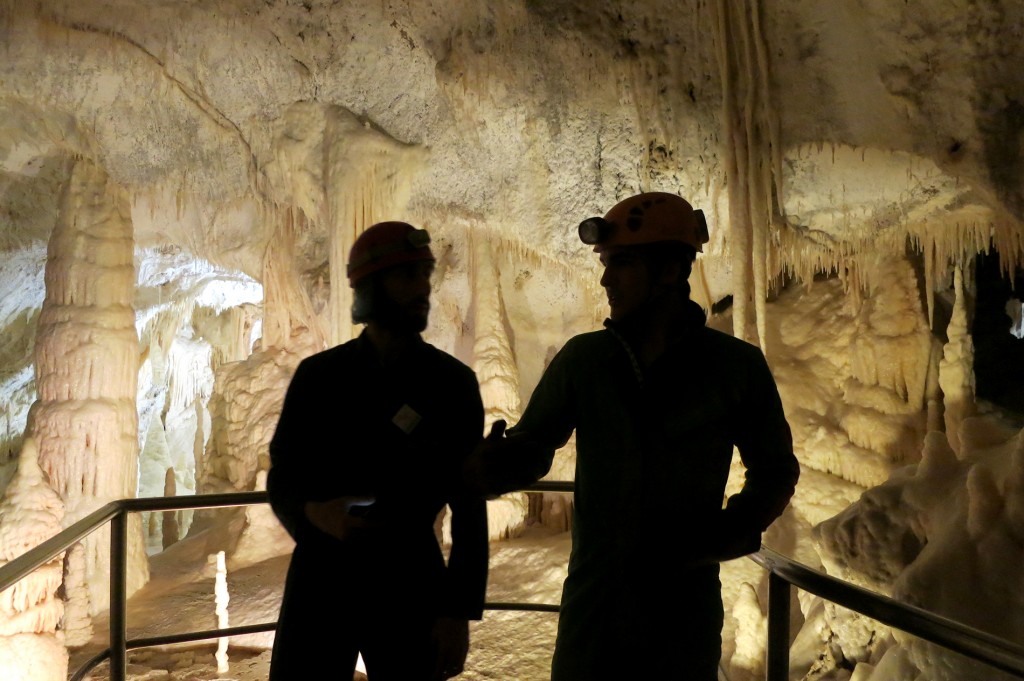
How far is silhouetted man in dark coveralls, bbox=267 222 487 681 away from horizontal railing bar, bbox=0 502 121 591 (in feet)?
1.50

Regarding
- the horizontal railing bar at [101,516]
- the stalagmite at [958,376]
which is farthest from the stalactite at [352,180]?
the stalagmite at [958,376]

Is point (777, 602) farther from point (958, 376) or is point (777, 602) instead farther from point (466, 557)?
point (958, 376)

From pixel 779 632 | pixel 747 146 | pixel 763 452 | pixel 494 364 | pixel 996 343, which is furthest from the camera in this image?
pixel 996 343

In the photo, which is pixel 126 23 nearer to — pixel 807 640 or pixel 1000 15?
pixel 1000 15

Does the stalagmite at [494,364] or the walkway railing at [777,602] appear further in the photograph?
the stalagmite at [494,364]

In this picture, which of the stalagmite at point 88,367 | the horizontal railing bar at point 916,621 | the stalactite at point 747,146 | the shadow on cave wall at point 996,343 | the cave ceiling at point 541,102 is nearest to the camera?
the horizontal railing bar at point 916,621

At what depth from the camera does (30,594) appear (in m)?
5.66

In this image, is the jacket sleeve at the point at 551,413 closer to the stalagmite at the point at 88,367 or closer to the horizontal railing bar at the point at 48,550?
the horizontal railing bar at the point at 48,550

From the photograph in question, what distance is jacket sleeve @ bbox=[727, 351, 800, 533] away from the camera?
125 centimetres

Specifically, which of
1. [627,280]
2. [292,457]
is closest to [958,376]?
[627,280]

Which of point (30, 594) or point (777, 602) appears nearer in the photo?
point (777, 602)

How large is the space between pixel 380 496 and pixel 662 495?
49 centimetres

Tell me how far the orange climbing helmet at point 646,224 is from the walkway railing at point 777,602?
0.60m

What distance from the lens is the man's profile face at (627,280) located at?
1.30 metres
